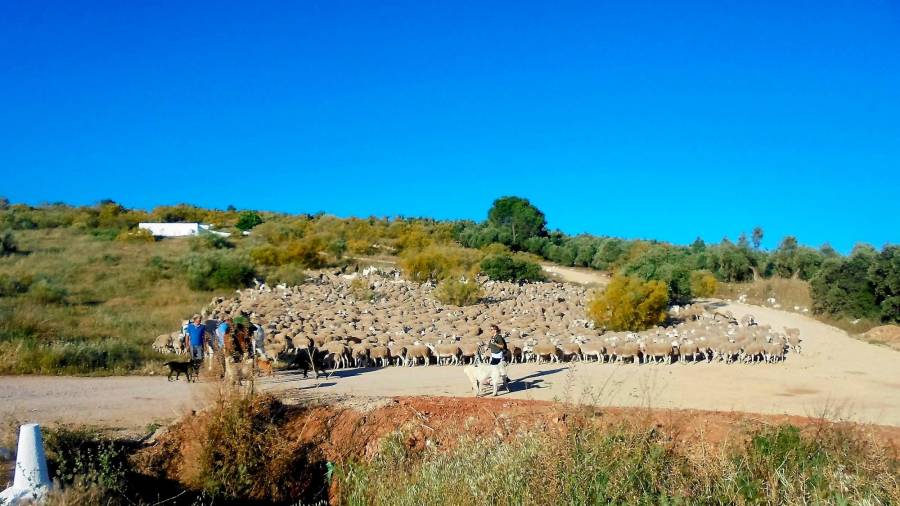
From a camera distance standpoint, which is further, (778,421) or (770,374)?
(770,374)

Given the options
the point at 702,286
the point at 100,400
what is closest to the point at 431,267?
the point at 702,286

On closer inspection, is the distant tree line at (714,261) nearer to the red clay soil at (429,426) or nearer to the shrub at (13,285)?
the red clay soil at (429,426)

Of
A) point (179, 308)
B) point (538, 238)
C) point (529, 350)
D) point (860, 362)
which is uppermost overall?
point (538, 238)

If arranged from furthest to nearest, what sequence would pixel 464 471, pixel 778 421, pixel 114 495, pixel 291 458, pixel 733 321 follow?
pixel 733 321 < pixel 778 421 < pixel 291 458 < pixel 114 495 < pixel 464 471

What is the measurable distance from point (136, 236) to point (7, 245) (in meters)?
11.5

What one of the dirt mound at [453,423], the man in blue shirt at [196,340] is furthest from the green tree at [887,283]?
the man in blue shirt at [196,340]

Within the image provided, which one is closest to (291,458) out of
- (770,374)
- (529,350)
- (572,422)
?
(572,422)

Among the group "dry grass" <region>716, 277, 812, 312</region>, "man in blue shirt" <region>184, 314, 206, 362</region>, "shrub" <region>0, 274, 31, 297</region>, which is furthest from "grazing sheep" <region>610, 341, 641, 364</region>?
"shrub" <region>0, 274, 31, 297</region>

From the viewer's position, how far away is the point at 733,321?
2680 centimetres

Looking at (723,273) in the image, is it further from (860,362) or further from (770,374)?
(770,374)

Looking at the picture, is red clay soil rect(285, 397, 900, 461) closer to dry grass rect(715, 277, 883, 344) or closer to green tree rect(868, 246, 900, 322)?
green tree rect(868, 246, 900, 322)

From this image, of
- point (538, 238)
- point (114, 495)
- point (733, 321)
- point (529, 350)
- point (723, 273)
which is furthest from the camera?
point (538, 238)

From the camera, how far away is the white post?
797cm

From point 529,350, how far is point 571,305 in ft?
37.6
